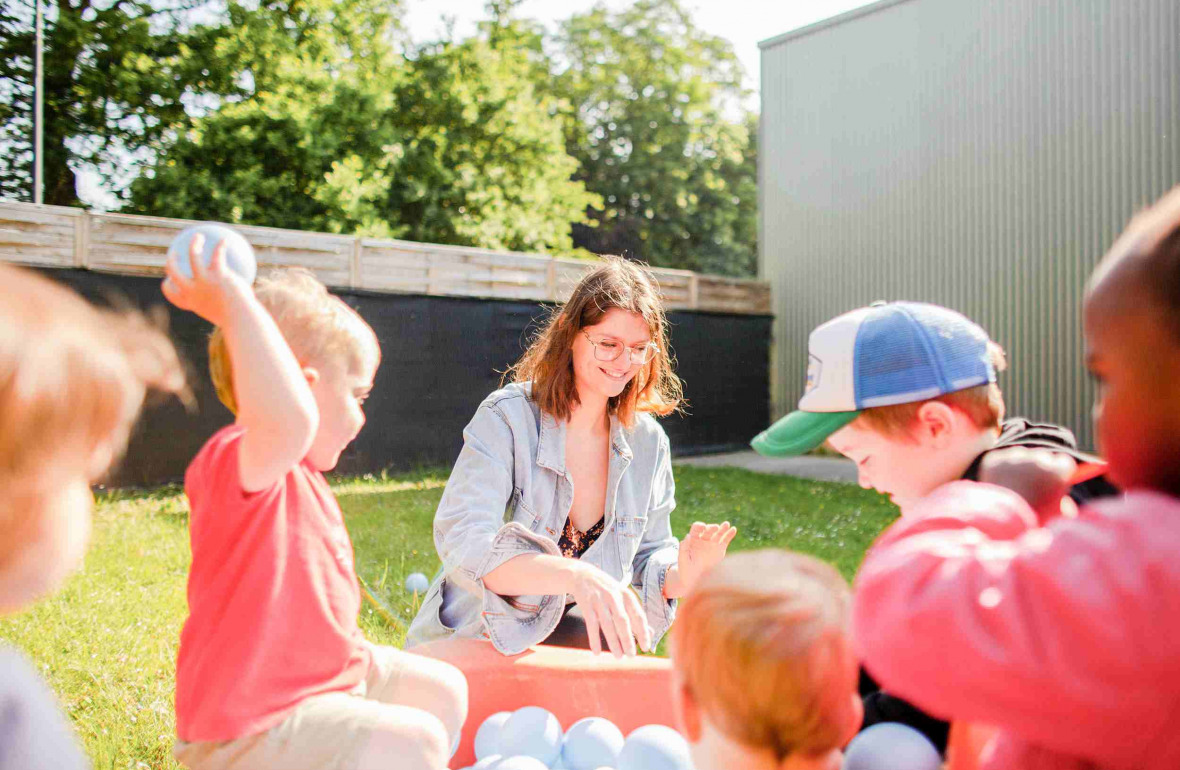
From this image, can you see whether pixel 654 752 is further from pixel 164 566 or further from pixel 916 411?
pixel 164 566

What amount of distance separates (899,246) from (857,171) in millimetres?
1259

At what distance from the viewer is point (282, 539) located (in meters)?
1.44

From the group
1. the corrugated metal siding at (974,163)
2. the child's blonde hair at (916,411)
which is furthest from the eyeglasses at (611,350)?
the corrugated metal siding at (974,163)

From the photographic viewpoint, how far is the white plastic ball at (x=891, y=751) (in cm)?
131

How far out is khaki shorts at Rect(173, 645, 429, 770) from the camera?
1395 mm

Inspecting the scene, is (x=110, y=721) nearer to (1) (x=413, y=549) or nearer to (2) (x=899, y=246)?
(1) (x=413, y=549)

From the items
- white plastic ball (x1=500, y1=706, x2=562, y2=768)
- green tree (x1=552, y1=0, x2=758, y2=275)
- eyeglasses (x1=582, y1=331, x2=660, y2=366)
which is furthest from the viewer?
green tree (x1=552, y1=0, x2=758, y2=275)

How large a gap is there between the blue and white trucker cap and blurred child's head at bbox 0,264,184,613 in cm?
93

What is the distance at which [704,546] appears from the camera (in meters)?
2.18

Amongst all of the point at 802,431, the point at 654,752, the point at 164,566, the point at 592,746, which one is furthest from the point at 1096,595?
the point at 164,566

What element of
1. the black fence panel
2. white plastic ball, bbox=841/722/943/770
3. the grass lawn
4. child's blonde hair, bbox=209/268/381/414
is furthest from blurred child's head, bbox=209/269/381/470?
the black fence panel

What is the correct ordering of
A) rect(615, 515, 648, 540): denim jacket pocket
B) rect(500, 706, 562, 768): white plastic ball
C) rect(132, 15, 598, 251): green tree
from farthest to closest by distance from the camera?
rect(132, 15, 598, 251): green tree
rect(615, 515, 648, 540): denim jacket pocket
rect(500, 706, 562, 768): white plastic ball

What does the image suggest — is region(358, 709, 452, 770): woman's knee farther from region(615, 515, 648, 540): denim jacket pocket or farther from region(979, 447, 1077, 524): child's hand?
region(615, 515, 648, 540): denim jacket pocket

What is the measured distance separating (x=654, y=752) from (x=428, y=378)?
7408 millimetres
